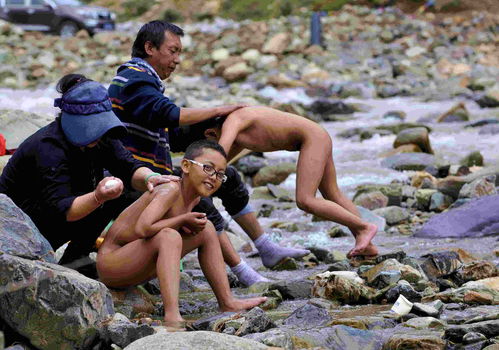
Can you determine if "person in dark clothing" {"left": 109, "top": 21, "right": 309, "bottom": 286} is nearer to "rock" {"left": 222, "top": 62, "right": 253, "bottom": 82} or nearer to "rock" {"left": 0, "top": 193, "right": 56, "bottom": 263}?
"rock" {"left": 0, "top": 193, "right": 56, "bottom": 263}

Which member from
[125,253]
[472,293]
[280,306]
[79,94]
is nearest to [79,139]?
[79,94]

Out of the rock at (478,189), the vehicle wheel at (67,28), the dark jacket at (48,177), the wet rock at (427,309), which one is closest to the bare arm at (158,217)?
the dark jacket at (48,177)

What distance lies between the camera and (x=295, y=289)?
5008 mm

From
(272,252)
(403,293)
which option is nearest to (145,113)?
(272,252)

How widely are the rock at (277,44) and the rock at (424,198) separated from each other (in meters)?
15.1

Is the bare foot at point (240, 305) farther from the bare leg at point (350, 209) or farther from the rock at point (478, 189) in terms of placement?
the rock at point (478, 189)

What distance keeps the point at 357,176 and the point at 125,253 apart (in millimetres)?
6372

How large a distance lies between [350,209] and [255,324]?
2.46 m

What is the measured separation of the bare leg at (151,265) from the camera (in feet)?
14.2

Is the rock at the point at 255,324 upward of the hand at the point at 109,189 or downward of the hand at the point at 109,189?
downward

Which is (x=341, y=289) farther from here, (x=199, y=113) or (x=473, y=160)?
(x=473, y=160)

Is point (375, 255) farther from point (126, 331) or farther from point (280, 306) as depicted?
point (126, 331)

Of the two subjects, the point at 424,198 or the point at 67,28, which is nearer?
the point at 424,198

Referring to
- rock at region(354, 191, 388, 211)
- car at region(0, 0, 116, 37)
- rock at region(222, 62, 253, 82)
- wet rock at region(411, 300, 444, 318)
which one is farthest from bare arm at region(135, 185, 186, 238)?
car at region(0, 0, 116, 37)
